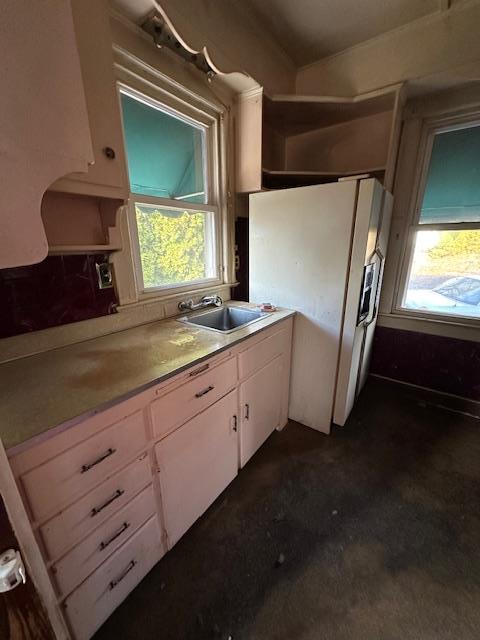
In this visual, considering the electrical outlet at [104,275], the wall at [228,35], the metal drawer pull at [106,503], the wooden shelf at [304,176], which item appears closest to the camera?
the metal drawer pull at [106,503]

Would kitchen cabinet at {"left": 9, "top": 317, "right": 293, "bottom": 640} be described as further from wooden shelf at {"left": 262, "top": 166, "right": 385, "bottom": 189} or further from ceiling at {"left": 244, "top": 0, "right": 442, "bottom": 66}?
ceiling at {"left": 244, "top": 0, "right": 442, "bottom": 66}

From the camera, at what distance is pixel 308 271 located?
175 centimetres

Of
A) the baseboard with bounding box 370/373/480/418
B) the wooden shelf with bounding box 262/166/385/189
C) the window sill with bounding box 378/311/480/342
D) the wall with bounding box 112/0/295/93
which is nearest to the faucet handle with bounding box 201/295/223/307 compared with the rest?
the wooden shelf with bounding box 262/166/385/189

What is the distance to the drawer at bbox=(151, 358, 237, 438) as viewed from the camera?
3.29 feet

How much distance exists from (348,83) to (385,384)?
2593 millimetres

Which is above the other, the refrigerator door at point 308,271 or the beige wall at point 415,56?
the beige wall at point 415,56

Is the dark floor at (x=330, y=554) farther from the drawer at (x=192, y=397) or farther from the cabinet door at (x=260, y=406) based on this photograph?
the drawer at (x=192, y=397)

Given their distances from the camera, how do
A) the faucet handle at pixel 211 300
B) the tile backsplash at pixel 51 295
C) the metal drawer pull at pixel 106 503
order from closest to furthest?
the metal drawer pull at pixel 106 503 → the tile backsplash at pixel 51 295 → the faucet handle at pixel 211 300

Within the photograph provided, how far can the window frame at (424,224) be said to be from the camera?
197 cm

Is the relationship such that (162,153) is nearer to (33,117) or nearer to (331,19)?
(33,117)

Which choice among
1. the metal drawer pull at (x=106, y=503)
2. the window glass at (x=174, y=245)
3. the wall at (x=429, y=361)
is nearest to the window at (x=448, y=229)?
the wall at (x=429, y=361)

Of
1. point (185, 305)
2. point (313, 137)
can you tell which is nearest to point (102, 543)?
point (185, 305)

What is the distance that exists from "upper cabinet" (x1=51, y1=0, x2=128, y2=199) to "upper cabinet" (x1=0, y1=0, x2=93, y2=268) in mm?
274

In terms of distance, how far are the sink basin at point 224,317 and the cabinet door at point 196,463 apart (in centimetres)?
60
